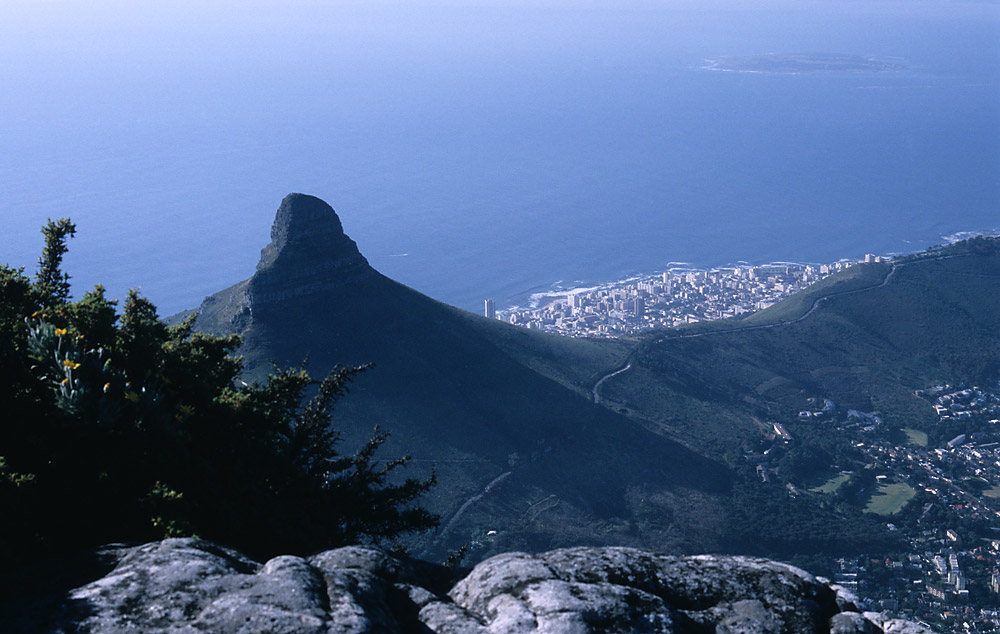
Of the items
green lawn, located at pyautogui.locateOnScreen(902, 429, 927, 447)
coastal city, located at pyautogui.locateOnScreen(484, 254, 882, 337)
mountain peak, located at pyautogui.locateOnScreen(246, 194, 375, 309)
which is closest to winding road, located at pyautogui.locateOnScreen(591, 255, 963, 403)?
coastal city, located at pyautogui.locateOnScreen(484, 254, 882, 337)

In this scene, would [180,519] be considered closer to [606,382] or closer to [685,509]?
[685,509]

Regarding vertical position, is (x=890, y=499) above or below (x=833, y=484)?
below

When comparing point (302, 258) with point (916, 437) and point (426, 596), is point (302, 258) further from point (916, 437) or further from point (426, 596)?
point (426, 596)

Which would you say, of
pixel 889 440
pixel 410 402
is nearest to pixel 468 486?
pixel 410 402

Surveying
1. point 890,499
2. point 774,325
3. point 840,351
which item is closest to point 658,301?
point 774,325

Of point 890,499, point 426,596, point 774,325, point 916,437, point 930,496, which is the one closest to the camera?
point 426,596

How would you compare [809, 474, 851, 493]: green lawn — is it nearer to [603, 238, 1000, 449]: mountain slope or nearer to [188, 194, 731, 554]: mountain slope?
[603, 238, 1000, 449]: mountain slope
